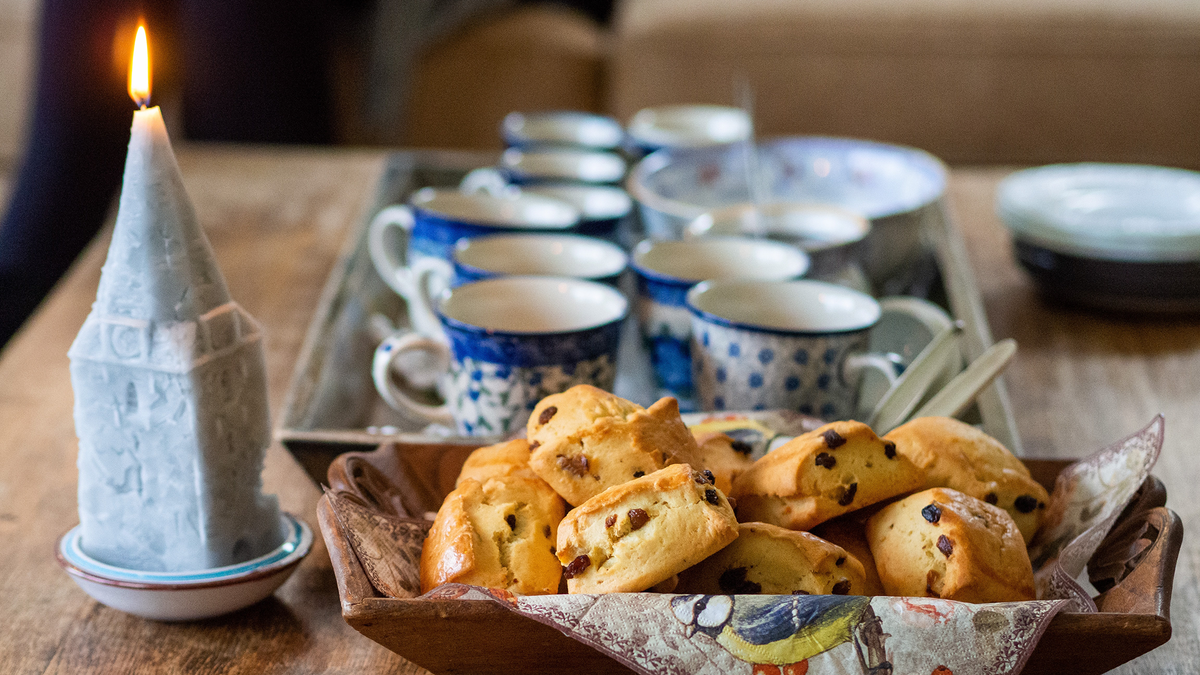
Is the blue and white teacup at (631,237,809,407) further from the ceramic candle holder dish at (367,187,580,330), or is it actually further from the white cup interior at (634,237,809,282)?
the ceramic candle holder dish at (367,187,580,330)

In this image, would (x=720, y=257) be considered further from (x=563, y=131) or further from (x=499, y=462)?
(x=563, y=131)

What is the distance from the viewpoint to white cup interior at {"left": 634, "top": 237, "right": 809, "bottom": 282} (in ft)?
2.80

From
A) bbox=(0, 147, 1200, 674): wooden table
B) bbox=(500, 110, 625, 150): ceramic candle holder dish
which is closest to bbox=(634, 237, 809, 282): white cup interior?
bbox=(0, 147, 1200, 674): wooden table

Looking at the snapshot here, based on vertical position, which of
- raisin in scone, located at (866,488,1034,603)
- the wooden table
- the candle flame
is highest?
the candle flame

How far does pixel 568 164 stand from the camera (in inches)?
46.3

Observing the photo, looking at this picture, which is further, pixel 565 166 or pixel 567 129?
pixel 567 129

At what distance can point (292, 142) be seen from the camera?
2154 millimetres

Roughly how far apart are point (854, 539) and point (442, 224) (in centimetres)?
50

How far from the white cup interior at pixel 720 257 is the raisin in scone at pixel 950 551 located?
1.23 ft

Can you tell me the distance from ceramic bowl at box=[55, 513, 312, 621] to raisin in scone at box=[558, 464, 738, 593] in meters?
0.17

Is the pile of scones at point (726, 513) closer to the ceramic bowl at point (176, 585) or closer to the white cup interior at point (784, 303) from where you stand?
the ceramic bowl at point (176, 585)

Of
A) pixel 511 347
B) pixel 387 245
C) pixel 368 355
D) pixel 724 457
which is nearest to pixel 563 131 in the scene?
pixel 387 245

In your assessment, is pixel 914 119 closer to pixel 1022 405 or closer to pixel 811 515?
pixel 1022 405

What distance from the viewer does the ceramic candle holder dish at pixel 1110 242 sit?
1.01 metres
